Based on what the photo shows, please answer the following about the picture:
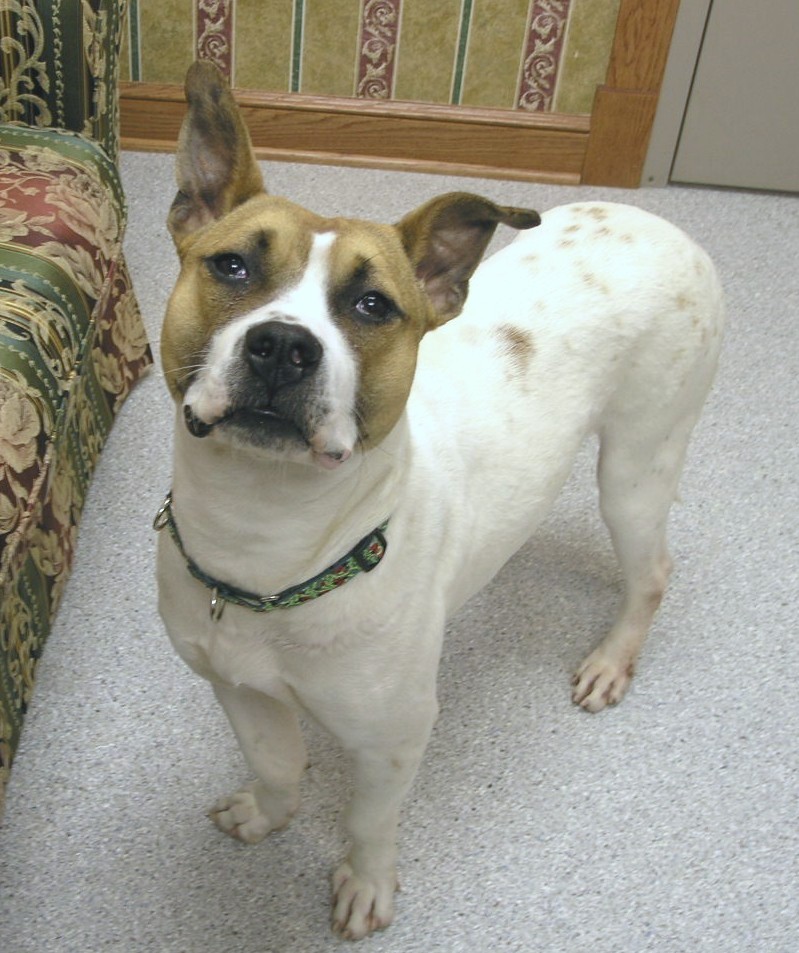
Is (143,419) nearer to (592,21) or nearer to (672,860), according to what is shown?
(672,860)

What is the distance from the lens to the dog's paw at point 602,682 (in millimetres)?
1707

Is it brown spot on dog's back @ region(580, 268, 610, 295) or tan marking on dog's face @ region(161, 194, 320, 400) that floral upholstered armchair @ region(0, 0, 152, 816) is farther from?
brown spot on dog's back @ region(580, 268, 610, 295)

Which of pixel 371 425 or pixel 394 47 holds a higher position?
pixel 371 425

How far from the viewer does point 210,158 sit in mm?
1104

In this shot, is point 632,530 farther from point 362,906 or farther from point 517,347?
point 362,906

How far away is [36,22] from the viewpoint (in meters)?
1.64

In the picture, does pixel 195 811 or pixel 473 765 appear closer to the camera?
pixel 195 811

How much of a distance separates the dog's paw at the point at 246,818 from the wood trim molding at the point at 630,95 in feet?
7.41

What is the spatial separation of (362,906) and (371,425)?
0.71 metres

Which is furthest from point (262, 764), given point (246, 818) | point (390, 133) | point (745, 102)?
point (745, 102)

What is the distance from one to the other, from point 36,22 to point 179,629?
1036mm

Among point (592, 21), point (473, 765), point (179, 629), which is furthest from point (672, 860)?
point (592, 21)

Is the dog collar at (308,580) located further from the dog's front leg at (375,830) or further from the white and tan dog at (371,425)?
the dog's front leg at (375,830)

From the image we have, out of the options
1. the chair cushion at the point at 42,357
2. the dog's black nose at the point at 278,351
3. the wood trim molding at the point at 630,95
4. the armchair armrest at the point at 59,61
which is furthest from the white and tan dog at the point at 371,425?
the wood trim molding at the point at 630,95
